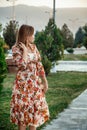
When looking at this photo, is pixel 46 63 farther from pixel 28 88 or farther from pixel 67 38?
pixel 67 38

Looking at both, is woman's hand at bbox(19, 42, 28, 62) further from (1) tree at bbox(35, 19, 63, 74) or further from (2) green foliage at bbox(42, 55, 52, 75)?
(1) tree at bbox(35, 19, 63, 74)

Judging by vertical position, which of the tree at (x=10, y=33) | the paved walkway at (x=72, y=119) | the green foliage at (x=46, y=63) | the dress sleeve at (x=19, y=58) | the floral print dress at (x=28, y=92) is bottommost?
the tree at (x=10, y=33)

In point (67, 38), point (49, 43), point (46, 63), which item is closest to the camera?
point (46, 63)

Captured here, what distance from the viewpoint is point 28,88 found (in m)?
6.53

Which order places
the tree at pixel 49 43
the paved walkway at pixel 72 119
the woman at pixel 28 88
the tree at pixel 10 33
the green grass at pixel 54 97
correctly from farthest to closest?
the tree at pixel 10 33, the tree at pixel 49 43, the green grass at pixel 54 97, the paved walkway at pixel 72 119, the woman at pixel 28 88

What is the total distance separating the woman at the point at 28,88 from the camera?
6.47 metres

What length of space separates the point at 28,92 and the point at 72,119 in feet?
7.74

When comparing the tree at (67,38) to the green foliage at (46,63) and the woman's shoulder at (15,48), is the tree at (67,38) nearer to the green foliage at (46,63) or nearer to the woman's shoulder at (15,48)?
the green foliage at (46,63)

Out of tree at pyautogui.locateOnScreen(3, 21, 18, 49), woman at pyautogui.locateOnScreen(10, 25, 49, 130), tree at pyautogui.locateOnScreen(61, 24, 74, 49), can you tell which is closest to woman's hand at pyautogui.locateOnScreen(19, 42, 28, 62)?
woman at pyautogui.locateOnScreen(10, 25, 49, 130)

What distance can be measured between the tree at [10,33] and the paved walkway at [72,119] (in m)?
46.5

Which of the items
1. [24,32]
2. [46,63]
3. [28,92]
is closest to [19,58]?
[24,32]

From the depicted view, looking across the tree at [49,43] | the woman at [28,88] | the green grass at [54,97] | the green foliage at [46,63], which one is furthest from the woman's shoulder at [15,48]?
the tree at [49,43]

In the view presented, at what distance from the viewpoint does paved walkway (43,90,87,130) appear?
7975 millimetres

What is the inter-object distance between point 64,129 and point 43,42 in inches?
490
